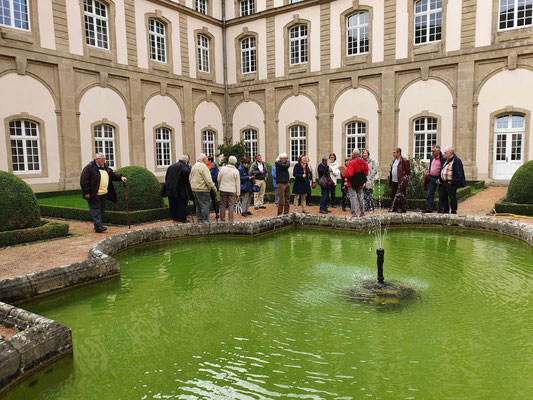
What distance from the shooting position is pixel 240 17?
2383 centimetres

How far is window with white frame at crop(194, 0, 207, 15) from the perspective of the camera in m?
23.5

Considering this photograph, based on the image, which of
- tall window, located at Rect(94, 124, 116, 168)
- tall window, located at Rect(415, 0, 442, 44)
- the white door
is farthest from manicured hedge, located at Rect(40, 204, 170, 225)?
tall window, located at Rect(415, 0, 442, 44)

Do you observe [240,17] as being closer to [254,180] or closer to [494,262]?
[254,180]

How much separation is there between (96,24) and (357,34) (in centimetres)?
1198

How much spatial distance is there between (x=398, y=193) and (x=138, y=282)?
6.85 meters

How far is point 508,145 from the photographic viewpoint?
1773 cm

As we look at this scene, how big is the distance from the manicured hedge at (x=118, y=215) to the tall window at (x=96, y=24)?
10092 millimetres

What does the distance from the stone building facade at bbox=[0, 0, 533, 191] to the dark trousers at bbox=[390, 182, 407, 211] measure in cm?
943

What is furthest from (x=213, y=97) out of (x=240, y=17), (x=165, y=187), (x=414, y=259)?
(x=414, y=259)

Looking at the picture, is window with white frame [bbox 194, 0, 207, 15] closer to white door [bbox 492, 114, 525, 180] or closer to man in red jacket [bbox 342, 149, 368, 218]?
white door [bbox 492, 114, 525, 180]

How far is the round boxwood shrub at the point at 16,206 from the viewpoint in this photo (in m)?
7.99

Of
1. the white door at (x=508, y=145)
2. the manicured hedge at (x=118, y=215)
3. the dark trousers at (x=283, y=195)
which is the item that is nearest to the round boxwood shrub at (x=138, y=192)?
the manicured hedge at (x=118, y=215)

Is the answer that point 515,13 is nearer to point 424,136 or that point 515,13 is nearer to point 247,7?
point 424,136

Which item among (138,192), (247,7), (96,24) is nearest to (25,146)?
(96,24)
